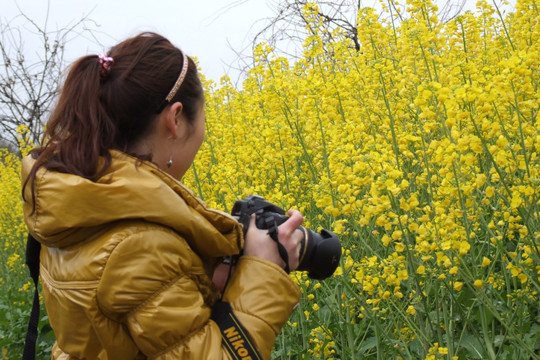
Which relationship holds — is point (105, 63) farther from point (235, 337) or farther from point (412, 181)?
point (412, 181)

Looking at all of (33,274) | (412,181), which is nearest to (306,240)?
(33,274)

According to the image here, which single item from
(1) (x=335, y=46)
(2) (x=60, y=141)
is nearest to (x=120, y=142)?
(2) (x=60, y=141)

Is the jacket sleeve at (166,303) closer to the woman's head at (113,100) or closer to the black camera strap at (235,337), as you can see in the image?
the black camera strap at (235,337)

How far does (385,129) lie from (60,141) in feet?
5.55

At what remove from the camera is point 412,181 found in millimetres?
2537

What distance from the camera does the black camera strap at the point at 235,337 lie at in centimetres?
128

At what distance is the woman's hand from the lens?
142cm

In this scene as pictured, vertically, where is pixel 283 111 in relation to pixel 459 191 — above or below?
above

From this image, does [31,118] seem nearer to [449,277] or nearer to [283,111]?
[283,111]

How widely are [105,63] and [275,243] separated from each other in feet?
1.85

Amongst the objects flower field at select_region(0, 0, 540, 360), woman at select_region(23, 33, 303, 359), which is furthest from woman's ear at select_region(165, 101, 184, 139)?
flower field at select_region(0, 0, 540, 360)

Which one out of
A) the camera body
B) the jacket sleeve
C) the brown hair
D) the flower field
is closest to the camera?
the jacket sleeve

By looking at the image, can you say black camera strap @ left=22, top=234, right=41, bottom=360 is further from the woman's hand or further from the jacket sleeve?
the woman's hand

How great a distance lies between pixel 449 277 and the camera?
2.19 m
